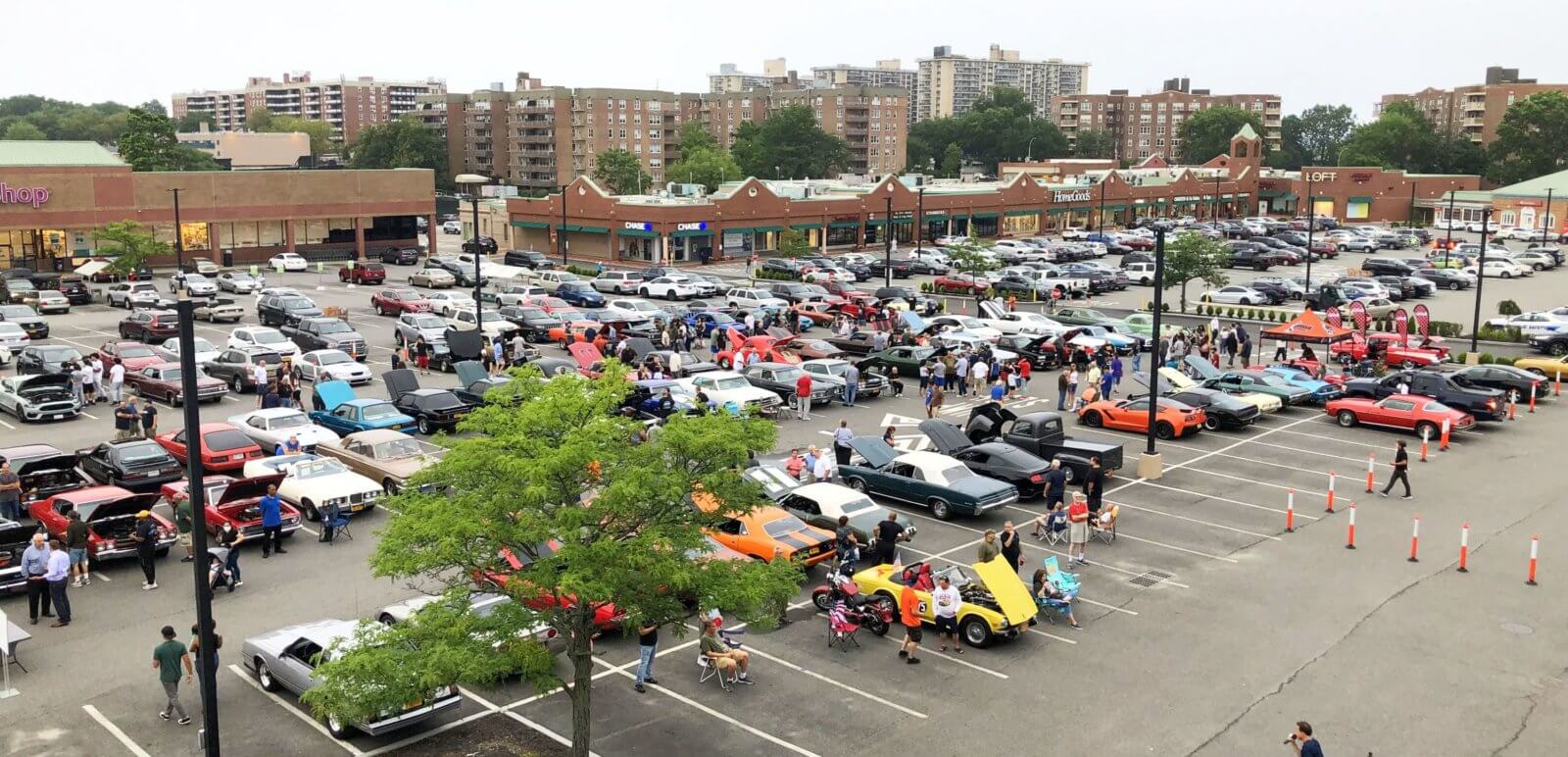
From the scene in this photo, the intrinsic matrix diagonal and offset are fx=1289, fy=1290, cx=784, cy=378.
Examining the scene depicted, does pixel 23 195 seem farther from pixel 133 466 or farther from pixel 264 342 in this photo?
pixel 133 466

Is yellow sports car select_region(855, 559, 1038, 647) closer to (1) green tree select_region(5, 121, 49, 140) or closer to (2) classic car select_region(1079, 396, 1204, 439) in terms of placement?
(2) classic car select_region(1079, 396, 1204, 439)

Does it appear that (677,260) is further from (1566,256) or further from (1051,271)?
(1566,256)

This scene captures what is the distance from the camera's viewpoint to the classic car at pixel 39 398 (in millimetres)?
33188

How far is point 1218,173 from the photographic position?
384 feet

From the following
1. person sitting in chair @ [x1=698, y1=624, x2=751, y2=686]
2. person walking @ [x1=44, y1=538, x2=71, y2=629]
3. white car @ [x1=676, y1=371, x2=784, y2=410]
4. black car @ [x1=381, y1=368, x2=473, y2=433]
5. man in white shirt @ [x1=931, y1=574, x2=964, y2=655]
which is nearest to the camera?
person sitting in chair @ [x1=698, y1=624, x2=751, y2=686]

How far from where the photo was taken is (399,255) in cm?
8088

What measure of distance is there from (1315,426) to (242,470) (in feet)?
84.2

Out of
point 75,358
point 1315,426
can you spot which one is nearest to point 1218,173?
point 1315,426

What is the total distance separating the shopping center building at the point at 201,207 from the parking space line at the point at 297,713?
2341 inches

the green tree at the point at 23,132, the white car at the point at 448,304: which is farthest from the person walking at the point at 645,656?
the green tree at the point at 23,132

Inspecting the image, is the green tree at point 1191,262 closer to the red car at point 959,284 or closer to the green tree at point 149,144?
the red car at point 959,284

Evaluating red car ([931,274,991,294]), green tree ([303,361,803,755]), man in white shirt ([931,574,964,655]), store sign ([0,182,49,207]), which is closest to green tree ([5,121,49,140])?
store sign ([0,182,49,207])

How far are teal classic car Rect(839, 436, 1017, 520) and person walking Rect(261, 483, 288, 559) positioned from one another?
10.8 m

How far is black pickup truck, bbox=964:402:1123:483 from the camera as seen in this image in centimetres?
2717
